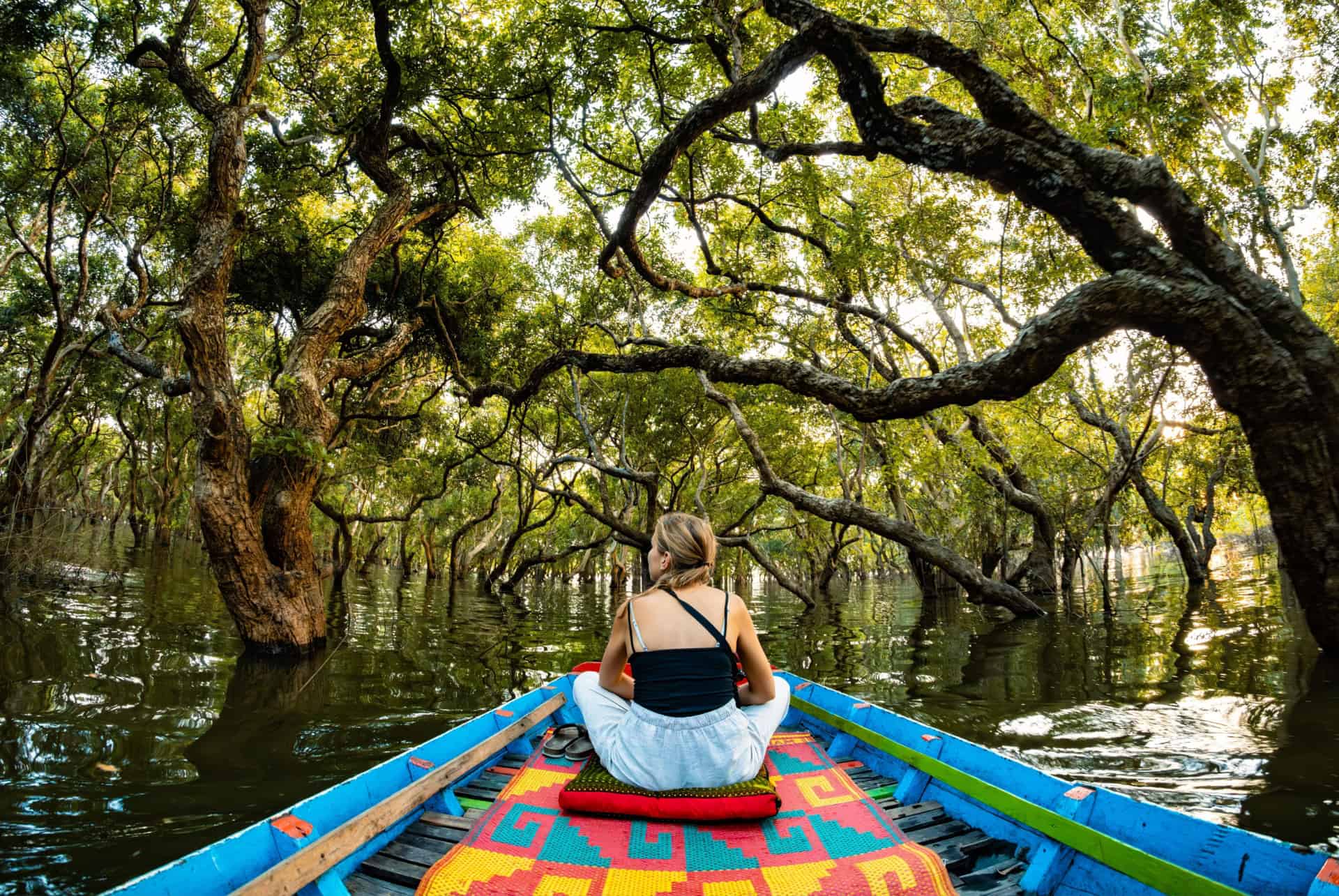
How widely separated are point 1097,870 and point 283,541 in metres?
8.05

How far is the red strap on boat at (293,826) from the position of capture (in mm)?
2229

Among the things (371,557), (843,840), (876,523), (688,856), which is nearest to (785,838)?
(843,840)

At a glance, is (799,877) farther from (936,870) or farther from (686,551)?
(686,551)

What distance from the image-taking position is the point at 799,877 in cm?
227

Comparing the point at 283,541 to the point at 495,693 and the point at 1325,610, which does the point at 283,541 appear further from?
the point at 1325,610

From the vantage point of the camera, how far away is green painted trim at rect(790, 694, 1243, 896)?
6.44ft

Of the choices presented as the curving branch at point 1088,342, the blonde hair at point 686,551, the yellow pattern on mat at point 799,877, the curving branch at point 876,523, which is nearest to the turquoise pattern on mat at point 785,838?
the yellow pattern on mat at point 799,877

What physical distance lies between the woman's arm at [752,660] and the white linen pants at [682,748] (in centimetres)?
22

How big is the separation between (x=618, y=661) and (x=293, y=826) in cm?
145

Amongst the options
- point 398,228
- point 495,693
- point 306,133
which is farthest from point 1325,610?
point 306,133

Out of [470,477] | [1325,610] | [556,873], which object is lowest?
[556,873]

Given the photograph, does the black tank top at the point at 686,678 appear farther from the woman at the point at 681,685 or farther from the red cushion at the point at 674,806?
the red cushion at the point at 674,806

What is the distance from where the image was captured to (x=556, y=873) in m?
2.28

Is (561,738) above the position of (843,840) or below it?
below
